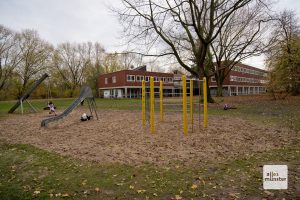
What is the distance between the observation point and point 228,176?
475 cm

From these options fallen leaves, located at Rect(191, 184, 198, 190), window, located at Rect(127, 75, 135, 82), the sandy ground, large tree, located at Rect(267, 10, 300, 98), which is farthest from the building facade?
fallen leaves, located at Rect(191, 184, 198, 190)

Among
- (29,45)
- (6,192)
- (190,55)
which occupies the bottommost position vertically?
(6,192)

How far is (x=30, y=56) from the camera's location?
4866 cm

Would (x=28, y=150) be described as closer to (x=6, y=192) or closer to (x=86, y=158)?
(x=86, y=158)

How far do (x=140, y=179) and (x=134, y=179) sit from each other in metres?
0.12

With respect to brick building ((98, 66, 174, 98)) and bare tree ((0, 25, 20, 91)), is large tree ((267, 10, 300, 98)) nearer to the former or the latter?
brick building ((98, 66, 174, 98))

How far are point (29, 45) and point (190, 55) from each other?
118 ft

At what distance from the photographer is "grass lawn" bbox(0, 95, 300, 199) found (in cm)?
404

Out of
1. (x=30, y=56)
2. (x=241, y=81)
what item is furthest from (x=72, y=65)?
(x=241, y=81)

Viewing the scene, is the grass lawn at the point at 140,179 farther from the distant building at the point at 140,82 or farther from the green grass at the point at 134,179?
the distant building at the point at 140,82

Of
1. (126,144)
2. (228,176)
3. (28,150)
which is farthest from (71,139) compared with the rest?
(228,176)

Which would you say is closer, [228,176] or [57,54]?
[228,176]

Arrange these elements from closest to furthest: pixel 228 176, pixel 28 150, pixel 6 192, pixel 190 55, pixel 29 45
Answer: pixel 6 192, pixel 228 176, pixel 28 150, pixel 190 55, pixel 29 45

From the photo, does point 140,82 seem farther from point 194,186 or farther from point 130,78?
point 194,186
